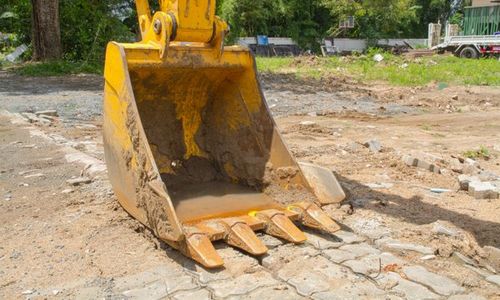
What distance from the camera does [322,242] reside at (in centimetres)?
377

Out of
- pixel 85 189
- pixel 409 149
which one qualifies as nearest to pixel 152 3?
pixel 409 149

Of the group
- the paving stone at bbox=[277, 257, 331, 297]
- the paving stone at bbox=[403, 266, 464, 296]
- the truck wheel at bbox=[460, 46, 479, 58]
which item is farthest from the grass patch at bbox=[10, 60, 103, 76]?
the truck wheel at bbox=[460, 46, 479, 58]

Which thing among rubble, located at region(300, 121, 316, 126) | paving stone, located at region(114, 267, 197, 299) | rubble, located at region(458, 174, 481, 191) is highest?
paving stone, located at region(114, 267, 197, 299)

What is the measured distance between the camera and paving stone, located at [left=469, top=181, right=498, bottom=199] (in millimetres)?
5215

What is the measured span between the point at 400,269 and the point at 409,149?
4400 millimetres

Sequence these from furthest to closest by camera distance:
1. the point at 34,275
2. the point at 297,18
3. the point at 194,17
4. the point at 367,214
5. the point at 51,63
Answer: the point at 297,18
the point at 51,63
the point at 367,214
the point at 194,17
the point at 34,275

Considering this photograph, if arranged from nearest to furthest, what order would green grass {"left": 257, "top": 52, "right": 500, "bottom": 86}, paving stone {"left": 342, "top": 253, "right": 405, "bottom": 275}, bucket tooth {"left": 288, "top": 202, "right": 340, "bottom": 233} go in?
paving stone {"left": 342, "top": 253, "right": 405, "bottom": 275}, bucket tooth {"left": 288, "top": 202, "right": 340, "bottom": 233}, green grass {"left": 257, "top": 52, "right": 500, "bottom": 86}

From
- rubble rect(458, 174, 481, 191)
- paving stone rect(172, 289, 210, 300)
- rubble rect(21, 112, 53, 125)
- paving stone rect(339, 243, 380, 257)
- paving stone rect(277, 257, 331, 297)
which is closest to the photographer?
paving stone rect(172, 289, 210, 300)

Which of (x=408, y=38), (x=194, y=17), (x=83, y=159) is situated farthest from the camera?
(x=408, y=38)

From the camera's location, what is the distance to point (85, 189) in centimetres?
491

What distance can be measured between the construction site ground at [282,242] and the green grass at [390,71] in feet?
28.5

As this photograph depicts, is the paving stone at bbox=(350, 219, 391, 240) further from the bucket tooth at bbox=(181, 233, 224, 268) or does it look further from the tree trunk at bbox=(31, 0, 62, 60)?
the tree trunk at bbox=(31, 0, 62, 60)

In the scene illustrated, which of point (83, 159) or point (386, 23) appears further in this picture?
point (386, 23)

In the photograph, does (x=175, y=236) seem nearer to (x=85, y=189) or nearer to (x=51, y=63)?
(x=85, y=189)
